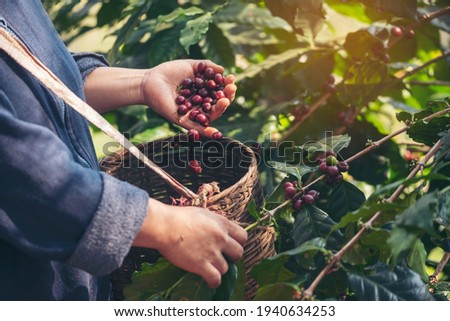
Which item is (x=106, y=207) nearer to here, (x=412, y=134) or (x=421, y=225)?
(x=421, y=225)

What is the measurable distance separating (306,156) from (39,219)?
73 centimetres

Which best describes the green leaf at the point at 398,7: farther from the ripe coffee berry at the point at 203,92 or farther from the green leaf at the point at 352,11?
the green leaf at the point at 352,11

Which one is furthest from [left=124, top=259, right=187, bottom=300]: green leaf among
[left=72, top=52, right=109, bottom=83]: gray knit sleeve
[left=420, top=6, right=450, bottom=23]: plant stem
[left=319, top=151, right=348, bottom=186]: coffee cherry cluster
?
[left=420, top=6, right=450, bottom=23]: plant stem

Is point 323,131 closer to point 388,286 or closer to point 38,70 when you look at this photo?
point 388,286

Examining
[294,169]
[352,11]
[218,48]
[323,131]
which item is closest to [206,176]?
[294,169]

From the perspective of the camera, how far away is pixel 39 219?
44.8 inches

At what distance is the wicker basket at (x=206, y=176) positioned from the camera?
138 cm

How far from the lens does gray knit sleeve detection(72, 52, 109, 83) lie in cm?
171

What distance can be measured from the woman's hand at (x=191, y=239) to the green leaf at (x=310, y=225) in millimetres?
208

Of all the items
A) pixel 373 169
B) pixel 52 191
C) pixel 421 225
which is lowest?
pixel 373 169

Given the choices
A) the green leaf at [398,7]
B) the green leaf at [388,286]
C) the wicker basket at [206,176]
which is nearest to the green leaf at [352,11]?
the green leaf at [398,7]

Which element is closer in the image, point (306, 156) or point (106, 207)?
point (106, 207)

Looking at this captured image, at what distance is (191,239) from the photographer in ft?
3.99
